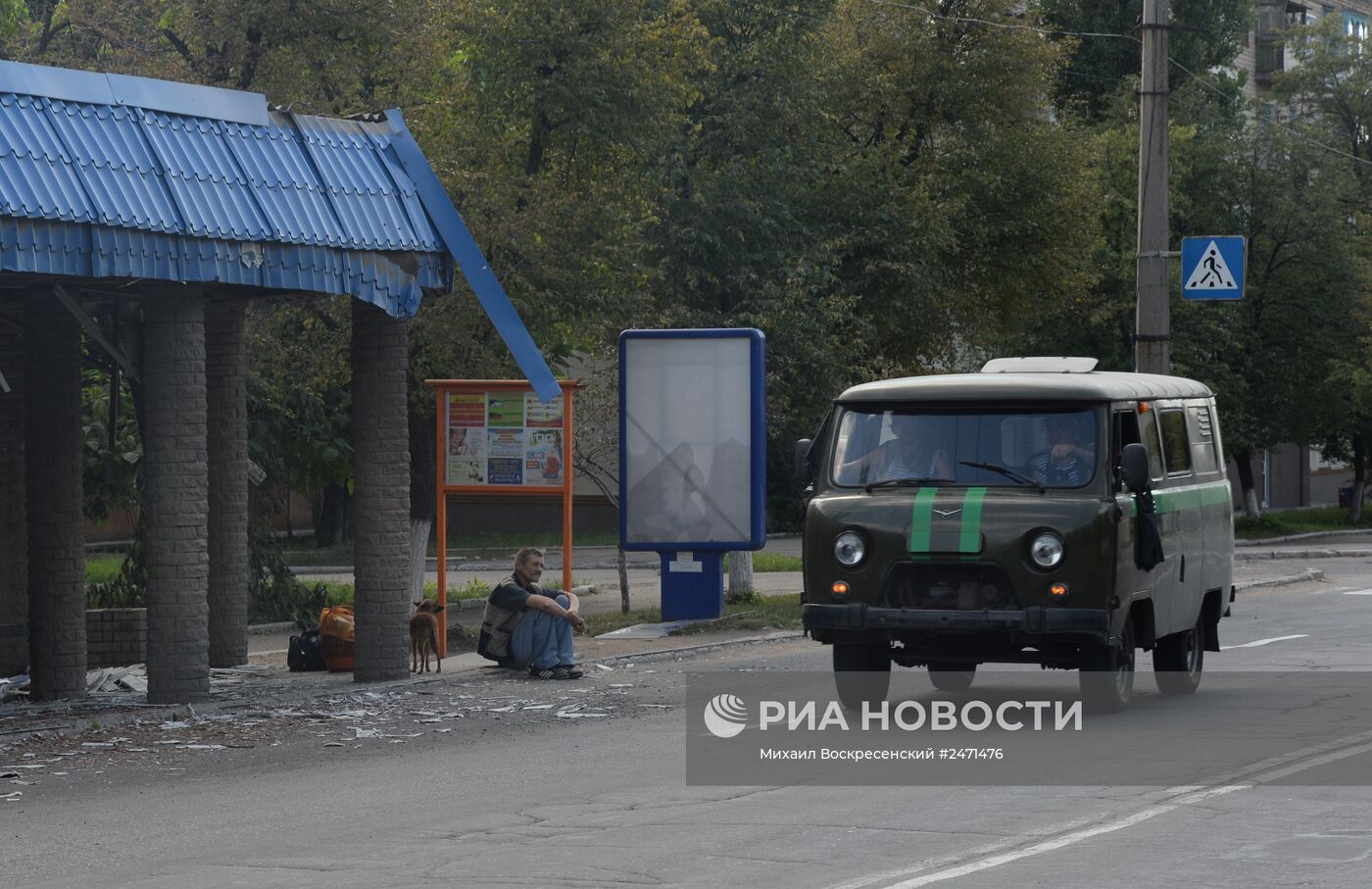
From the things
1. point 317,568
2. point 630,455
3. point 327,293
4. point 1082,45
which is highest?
point 1082,45

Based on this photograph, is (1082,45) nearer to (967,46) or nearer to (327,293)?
(967,46)

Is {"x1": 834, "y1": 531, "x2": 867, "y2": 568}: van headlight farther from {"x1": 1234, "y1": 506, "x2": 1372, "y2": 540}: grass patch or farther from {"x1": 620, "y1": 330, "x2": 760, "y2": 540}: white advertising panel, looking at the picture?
{"x1": 1234, "y1": 506, "x2": 1372, "y2": 540}: grass patch

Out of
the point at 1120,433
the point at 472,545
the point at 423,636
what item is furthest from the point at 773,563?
the point at 1120,433

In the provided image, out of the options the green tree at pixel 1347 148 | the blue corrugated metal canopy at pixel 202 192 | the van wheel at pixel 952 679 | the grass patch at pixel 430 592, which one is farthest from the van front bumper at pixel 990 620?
the green tree at pixel 1347 148

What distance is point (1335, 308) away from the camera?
47.6 meters

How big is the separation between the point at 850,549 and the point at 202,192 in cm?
578

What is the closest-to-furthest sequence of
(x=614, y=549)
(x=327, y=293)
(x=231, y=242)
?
(x=231, y=242), (x=327, y=293), (x=614, y=549)

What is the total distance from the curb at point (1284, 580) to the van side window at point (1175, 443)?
44.2 feet

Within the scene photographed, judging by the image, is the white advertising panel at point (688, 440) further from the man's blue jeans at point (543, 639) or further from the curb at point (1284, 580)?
the curb at point (1284, 580)

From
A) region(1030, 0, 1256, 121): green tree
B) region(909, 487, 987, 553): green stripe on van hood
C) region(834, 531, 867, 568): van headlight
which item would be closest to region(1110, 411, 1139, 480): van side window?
region(909, 487, 987, 553): green stripe on van hood

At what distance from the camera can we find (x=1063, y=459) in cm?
1345

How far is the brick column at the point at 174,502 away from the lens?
15.7 metres

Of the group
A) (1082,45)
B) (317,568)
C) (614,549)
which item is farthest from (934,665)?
(1082,45)

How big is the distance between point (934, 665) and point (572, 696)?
11.2 feet
